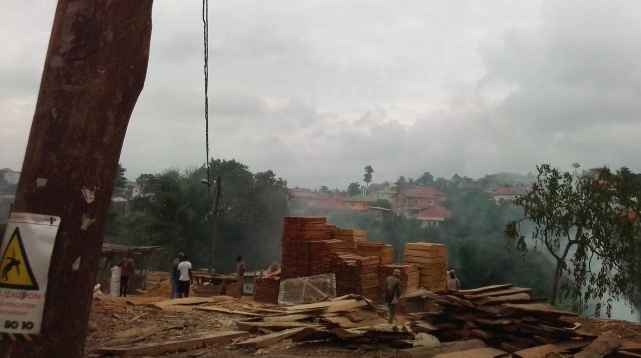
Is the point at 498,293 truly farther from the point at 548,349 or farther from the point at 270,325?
the point at 270,325

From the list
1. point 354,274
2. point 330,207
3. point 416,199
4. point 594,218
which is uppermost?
point 416,199

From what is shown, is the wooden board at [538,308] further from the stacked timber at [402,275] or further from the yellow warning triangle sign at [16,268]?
the stacked timber at [402,275]

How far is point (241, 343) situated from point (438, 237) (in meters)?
44.5

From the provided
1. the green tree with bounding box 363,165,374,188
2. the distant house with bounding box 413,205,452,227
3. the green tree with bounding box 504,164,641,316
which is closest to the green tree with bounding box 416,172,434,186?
the green tree with bounding box 363,165,374,188

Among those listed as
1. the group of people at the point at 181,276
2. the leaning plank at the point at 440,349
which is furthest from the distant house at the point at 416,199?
the leaning plank at the point at 440,349

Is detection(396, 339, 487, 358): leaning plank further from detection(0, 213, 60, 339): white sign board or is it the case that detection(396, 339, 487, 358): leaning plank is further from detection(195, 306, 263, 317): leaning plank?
detection(0, 213, 60, 339): white sign board

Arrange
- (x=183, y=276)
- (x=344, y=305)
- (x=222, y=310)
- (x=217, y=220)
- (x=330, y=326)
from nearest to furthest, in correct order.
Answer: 1. (x=330, y=326)
2. (x=344, y=305)
3. (x=222, y=310)
4. (x=183, y=276)
5. (x=217, y=220)

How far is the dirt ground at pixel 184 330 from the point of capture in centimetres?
834

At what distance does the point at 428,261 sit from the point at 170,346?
11.6m

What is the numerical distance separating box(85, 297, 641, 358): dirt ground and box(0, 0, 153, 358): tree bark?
5.52 m

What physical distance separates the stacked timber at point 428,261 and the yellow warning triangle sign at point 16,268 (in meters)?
16.7

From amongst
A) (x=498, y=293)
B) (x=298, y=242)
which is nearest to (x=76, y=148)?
(x=498, y=293)

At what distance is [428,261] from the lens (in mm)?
Answer: 18281

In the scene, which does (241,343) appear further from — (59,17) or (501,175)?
(501,175)
